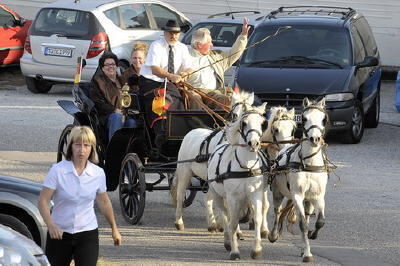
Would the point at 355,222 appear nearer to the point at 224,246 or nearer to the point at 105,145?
the point at 224,246

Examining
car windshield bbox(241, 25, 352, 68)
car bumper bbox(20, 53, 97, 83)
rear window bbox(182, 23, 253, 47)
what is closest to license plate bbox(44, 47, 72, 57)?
car bumper bbox(20, 53, 97, 83)

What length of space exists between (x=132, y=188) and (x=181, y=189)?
25.7 inches

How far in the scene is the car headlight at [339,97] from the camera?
1816cm

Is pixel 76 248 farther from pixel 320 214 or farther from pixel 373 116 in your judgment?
pixel 373 116

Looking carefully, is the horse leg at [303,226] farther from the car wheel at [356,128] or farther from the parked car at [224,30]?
the parked car at [224,30]

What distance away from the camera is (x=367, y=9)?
2688cm

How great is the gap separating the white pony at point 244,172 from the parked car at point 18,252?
3573 mm

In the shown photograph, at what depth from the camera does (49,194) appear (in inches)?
337

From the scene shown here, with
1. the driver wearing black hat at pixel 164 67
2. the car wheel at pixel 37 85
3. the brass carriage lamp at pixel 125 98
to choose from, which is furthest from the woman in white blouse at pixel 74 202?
the car wheel at pixel 37 85

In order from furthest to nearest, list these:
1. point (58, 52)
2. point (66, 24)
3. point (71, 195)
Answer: point (66, 24) < point (58, 52) < point (71, 195)

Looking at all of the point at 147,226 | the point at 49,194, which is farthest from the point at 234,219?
the point at 49,194

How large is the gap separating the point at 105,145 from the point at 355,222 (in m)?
3.00

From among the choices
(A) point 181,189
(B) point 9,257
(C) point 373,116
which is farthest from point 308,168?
(C) point 373,116

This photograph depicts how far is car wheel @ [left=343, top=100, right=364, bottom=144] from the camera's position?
18.5 meters
